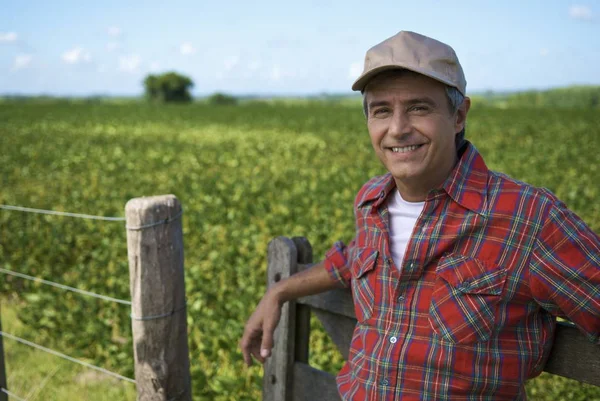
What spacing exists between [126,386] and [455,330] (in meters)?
3.17

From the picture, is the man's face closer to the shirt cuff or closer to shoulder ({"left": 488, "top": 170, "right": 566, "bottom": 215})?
shoulder ({"left": 488, "top": 170, "right": 566, "bottom": 215})

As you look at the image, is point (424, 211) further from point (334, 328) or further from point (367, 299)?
point (334, 328)

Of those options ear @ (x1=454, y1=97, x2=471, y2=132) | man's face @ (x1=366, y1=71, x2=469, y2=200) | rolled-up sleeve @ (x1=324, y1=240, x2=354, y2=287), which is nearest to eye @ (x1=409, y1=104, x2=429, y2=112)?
man's face @ (x1=366, y1=71, x2=469, y2=200)

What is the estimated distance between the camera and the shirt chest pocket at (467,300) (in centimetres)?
160

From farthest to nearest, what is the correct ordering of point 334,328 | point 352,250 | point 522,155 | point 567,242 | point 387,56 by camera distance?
point 522,155, point 334,328, point 352,250, point 387,56, point 567,242

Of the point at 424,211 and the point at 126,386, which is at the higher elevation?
the point at 424,211

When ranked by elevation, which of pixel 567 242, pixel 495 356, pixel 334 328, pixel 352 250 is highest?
pixel 567 242

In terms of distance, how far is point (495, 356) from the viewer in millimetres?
1613

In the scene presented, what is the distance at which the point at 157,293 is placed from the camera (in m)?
2.30

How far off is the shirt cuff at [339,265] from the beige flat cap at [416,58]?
58cm

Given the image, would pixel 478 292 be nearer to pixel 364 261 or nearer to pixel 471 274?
pixel 471 274

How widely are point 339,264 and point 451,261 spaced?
1.47 ft

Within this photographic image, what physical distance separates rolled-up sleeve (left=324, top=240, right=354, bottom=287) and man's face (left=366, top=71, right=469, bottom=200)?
1.22 feet

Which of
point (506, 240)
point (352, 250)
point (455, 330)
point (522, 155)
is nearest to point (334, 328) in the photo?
point (352, 250)
